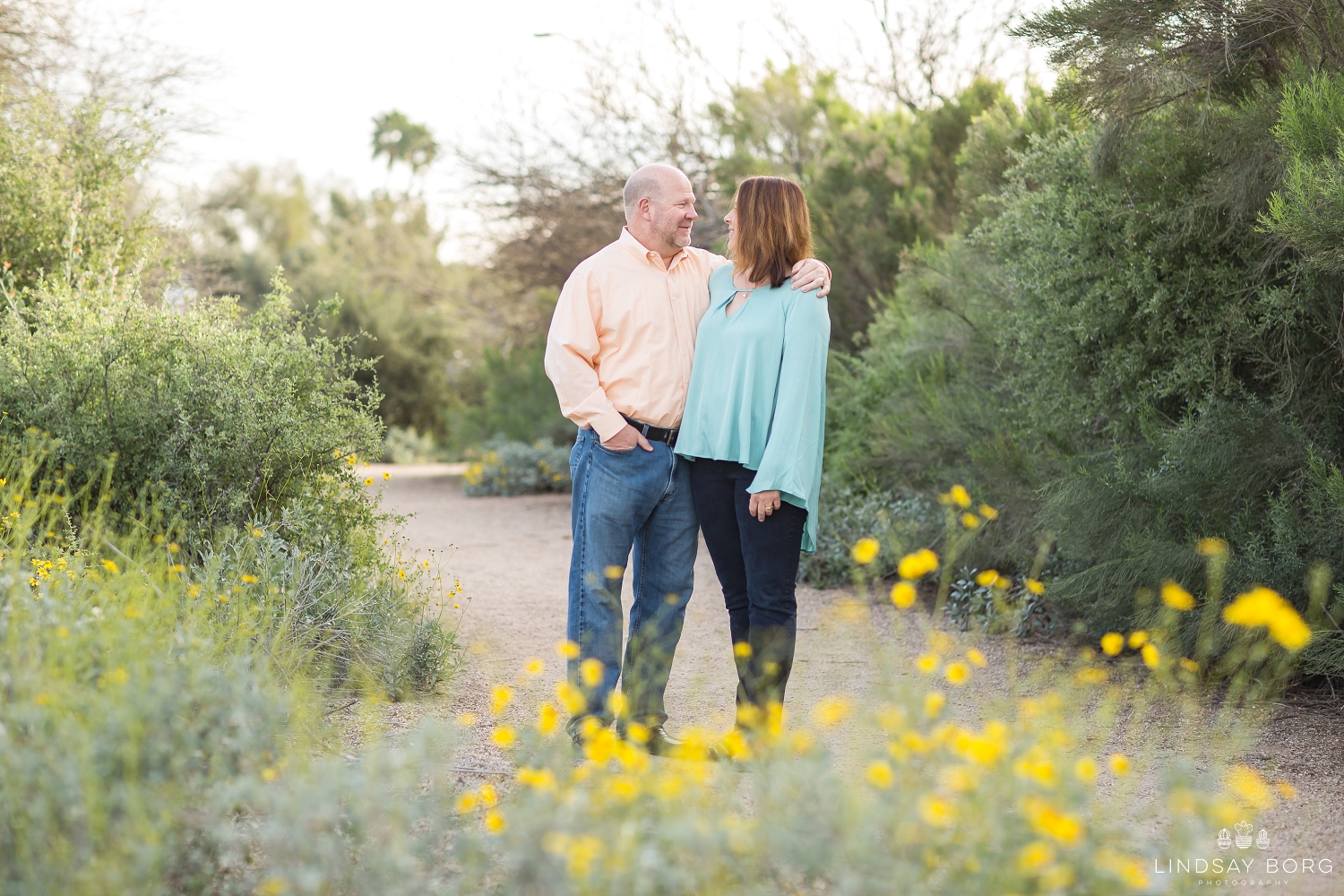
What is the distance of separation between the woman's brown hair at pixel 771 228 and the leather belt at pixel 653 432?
1.85 feet

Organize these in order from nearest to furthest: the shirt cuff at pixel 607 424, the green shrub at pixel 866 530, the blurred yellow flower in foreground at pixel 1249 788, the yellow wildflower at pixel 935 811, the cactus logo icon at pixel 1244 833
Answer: the yellow wildflower at pixel 935 811, the blurred yellow flower in foreground at pixel 1249 788, the cactus logo icon at pixel 1244 833, the shirt cuff at pixel 607 424, the green shrub at pixel 866 530

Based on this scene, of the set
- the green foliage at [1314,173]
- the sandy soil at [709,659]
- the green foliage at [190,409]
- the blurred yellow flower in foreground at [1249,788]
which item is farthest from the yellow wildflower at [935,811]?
the green foliage at [190,409]

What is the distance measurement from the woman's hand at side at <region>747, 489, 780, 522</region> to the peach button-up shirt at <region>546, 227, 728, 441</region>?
43 cm

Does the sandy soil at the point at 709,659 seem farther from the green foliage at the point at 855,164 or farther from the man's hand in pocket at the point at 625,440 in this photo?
the green foliage at the point at 855,164

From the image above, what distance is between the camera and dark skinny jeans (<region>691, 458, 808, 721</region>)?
3.35m

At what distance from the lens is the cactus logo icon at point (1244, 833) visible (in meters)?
2.70

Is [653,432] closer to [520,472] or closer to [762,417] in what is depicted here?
[762,417]

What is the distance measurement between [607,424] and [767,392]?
1.66ft

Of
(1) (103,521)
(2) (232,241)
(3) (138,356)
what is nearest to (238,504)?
(1) (103,521)

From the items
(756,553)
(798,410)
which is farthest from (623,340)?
(756,553)

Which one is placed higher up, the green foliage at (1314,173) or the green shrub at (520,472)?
the green foliage at (1314,173)

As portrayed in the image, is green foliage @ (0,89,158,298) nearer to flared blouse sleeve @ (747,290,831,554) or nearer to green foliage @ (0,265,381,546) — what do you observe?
green foliage @ (0,265,381,546)

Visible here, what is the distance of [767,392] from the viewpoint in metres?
3.38

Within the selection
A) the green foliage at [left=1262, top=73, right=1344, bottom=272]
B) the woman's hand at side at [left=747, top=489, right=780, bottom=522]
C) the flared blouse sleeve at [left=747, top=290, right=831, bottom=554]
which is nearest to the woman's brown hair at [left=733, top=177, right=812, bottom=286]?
the flared blouse sleeve at [left=747, top=290, right=831, bottom=554]
